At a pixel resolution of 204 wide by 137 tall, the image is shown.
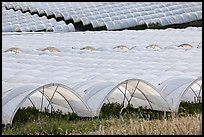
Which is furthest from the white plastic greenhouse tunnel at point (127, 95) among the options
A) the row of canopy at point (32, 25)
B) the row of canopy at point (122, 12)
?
the row of canopy at point (122, 12)

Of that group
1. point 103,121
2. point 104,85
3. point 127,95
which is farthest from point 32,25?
point 103,121

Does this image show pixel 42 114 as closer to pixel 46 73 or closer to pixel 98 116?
pixel 98 116

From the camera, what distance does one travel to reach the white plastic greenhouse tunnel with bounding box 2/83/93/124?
16781mm

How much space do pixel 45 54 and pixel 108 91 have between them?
42.5 feet

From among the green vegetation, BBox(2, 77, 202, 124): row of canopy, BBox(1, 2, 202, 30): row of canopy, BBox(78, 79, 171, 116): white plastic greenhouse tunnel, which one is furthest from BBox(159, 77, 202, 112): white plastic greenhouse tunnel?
BBox(1, 2, 202, 30): row of canopy

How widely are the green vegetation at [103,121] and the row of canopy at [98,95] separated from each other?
37 centimetres

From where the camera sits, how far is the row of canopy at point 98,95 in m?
17.4

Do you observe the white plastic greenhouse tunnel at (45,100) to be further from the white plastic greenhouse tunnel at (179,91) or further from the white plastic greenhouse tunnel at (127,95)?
the white plastic greenhouse tunnel at (179,91)

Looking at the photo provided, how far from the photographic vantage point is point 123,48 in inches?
1270

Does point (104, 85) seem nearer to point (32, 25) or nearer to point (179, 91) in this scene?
point (179, 91)

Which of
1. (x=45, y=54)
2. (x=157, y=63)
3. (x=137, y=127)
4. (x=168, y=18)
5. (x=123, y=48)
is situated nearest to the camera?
(x=137, y=127)

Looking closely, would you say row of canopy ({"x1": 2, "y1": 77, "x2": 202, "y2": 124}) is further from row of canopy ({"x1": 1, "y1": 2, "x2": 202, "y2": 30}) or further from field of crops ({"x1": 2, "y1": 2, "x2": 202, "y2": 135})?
row of canopy ({"x1": 1, "y1": 2, "x2": 202, "y2": 30})

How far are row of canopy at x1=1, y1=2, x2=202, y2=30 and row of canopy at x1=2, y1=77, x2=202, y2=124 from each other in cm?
3523

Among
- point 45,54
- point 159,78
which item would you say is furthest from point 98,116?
point 45,54
